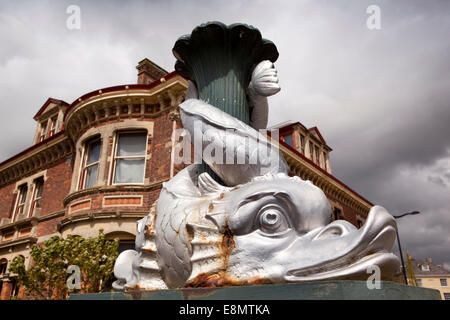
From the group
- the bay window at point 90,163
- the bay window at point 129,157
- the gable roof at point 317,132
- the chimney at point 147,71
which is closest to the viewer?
the bay window at point 129,157

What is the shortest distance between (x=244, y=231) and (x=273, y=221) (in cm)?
18

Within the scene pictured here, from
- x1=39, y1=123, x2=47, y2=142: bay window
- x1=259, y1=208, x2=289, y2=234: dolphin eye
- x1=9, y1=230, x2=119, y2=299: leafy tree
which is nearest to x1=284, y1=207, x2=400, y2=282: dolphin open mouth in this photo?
x1=259, y1=208, x2=289, y2=234: dolphin eye

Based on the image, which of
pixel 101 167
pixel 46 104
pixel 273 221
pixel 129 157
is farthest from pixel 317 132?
pixel 273 221

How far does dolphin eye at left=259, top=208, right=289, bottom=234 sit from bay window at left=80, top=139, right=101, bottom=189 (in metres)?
10.3

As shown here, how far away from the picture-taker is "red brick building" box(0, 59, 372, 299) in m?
9.90

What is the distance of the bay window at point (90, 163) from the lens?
11.3m

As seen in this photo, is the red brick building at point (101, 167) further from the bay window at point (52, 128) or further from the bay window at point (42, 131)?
the bay window at point (42, 131)

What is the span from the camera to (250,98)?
3.26 meters

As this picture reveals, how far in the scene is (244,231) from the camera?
6.02ft

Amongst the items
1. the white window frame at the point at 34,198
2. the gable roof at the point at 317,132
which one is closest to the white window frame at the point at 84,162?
the white window frame at the point at 34,198

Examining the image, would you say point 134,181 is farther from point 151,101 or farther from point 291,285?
point 291,285

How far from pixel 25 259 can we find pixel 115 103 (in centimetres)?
752

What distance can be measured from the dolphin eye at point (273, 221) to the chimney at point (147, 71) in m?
13.0
